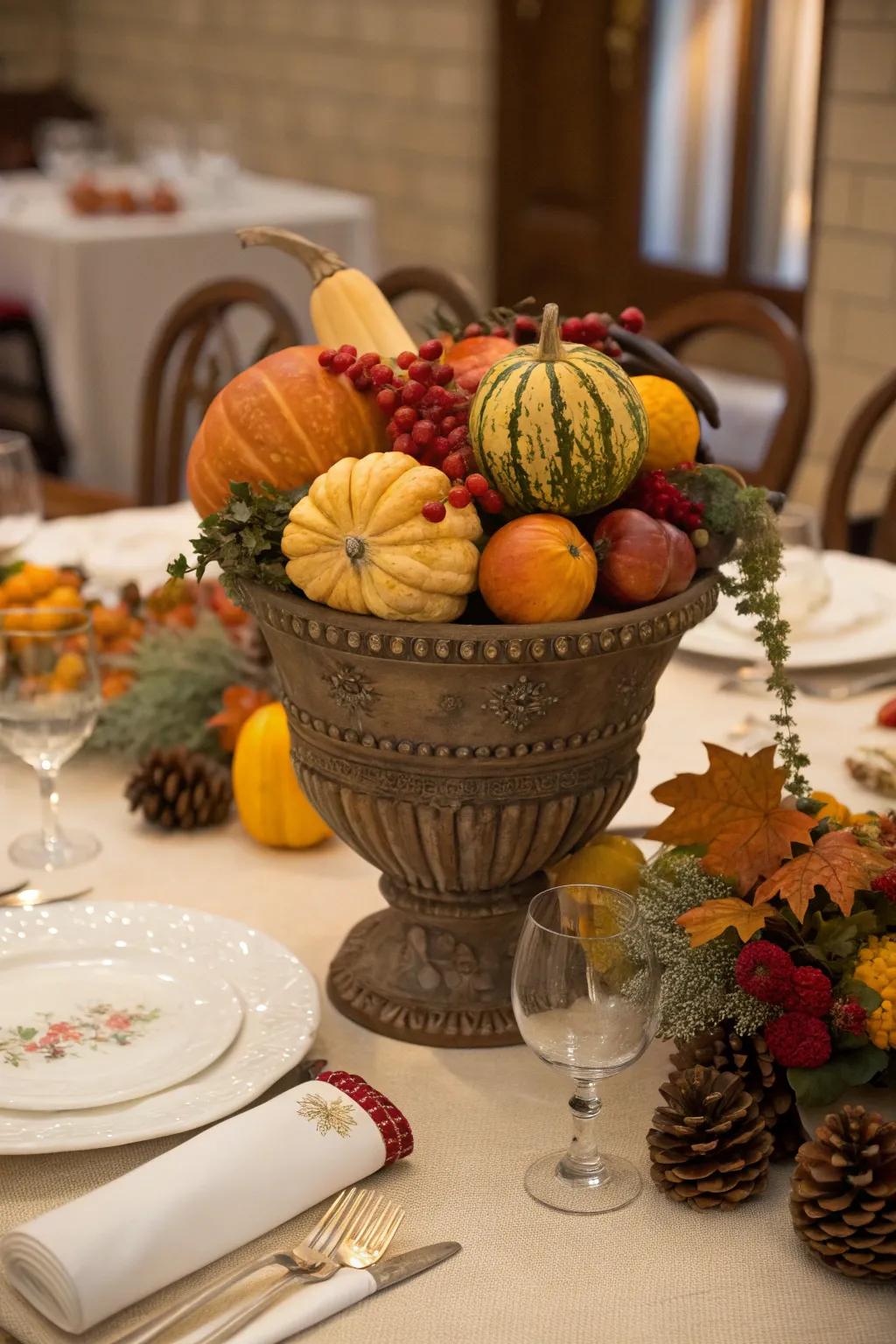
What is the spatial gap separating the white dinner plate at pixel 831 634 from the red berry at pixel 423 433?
0.63 m

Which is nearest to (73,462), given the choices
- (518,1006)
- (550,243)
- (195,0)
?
(550,243)

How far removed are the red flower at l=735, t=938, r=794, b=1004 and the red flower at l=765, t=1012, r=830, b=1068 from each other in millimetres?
14

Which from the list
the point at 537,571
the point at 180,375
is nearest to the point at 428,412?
the point at 537,571

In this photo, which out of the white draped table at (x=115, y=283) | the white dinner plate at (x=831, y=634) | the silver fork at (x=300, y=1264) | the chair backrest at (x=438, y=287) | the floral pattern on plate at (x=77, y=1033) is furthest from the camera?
the white draped table at (x=115, y=283)

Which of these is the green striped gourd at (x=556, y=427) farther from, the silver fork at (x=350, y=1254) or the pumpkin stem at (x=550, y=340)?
the silver fork at (x=350, y=1254)

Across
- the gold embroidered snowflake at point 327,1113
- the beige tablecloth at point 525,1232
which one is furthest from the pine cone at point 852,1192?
the gold embroidered snowflake at point 327,1113

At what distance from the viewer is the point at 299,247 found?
1095 millimetres

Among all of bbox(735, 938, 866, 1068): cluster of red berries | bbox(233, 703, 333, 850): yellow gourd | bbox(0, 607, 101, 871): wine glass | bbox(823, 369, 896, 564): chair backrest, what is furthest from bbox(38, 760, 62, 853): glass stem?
bbox(823, 369, 896, 564): chair backrest

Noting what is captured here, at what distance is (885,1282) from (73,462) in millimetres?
3371

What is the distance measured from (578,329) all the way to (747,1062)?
488 mm

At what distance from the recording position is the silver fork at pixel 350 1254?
0.72m

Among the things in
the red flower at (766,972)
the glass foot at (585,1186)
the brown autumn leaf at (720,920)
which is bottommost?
the glass foot at (585,1186)

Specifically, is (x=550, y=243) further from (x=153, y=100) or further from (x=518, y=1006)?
(x=518, y=1006)

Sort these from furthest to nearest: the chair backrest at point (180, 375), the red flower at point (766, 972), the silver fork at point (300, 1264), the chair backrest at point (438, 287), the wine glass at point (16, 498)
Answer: the chair backrest at point (180, 375) < the chair backrest at point (438, 287) < the wine glass at point (16, 498) < the red flower at point (766, 972) < the silver fork at point (300, 1264)
